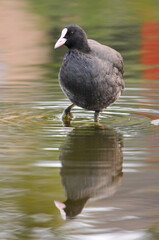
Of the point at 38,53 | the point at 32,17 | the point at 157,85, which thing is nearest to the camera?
the point at 157,85

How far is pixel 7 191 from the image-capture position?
183 inches

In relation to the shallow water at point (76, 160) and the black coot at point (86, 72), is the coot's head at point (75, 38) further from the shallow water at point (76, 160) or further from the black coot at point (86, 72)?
the shallow water at point (76, 160)

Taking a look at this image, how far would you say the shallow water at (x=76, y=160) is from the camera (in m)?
4.05

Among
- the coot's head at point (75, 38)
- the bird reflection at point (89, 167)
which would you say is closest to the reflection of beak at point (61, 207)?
the bird reflection at point (89, 167)

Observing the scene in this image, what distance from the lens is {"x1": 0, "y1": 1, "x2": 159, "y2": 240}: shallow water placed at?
13.3 feet

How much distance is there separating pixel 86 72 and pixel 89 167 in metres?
1.70

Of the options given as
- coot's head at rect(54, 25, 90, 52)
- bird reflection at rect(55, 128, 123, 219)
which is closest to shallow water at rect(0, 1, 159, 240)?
bird reflection at rect(55, 128, 123, 219)

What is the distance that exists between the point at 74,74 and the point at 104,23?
8776 millimetres

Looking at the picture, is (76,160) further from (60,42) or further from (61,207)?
(60,42)

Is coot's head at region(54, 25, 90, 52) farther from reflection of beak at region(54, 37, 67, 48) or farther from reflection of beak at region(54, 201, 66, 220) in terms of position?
reflection of beak at region(54, 201, 66, 220)

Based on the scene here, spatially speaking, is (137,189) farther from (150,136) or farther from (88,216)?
(150,136)

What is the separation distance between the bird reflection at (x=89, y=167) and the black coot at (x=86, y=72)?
391 mm

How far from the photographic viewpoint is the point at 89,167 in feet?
16.9

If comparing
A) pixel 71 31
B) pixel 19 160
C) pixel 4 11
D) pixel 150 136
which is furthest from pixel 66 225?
pixel 4 11
